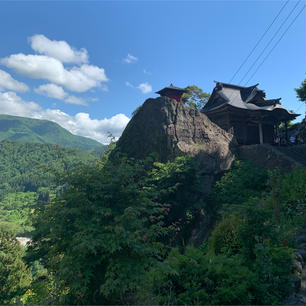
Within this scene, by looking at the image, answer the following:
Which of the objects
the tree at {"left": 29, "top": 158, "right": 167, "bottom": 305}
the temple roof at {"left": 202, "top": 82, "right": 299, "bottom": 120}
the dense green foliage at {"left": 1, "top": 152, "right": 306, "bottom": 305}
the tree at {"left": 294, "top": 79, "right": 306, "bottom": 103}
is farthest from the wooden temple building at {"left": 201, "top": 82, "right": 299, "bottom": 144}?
the tree at {"left": 29, "top": 158, "right": 167, "bottom": 305}

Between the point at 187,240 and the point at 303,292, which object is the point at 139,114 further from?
the point at 303,292

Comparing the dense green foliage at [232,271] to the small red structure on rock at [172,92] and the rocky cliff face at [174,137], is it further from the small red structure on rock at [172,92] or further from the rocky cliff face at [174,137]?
the small red structure on rock at [172,92]

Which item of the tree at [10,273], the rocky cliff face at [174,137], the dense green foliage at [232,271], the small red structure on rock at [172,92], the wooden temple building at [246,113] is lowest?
the tree at [10,273]

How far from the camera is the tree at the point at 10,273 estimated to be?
22.1 meters

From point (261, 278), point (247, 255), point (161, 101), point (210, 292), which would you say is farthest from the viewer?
point (161, 101)

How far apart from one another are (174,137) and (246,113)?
10.3 m

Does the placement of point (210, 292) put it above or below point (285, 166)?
below

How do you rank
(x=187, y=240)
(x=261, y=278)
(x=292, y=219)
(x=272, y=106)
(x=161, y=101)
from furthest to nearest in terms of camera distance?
1. (x=272, y=106)
2. (x=161, y=101)
3. (x=187, y=240)
4. (x=292, y=219)
5. (x=261, y=278)

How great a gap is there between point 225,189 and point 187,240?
3.57 metres

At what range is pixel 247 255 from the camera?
5684 millimetres

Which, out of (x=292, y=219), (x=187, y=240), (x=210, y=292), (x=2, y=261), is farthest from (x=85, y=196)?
(x=2, y=261)

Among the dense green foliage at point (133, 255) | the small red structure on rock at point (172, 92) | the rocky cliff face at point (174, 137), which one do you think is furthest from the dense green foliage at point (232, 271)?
the small red structure on rock at point (172, 92)

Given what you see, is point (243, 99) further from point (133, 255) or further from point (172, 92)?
point (133, 255)

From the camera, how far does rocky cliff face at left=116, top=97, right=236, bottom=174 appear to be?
13930mm
